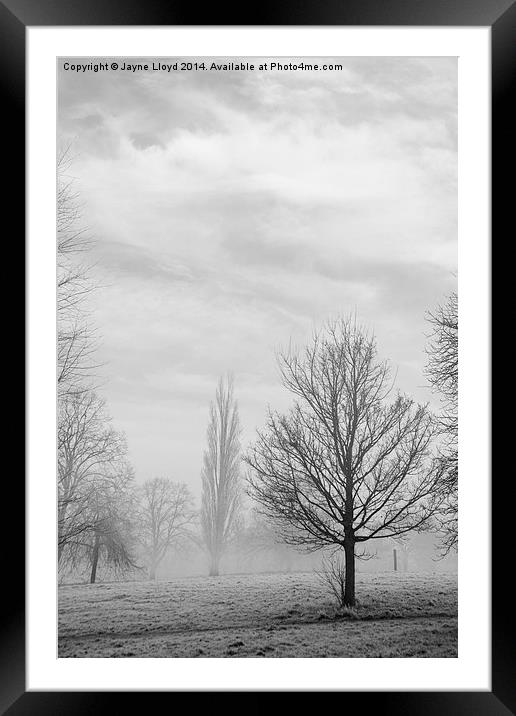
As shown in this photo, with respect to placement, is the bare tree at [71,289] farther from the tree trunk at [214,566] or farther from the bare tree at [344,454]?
the tree trunk at [214,566]

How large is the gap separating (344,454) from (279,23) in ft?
7.80

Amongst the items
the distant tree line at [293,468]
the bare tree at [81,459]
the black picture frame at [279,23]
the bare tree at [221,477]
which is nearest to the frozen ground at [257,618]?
the distant tree line at [293,468]

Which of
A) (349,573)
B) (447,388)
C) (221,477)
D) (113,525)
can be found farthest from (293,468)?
(113,525)

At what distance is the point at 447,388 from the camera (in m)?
3.71

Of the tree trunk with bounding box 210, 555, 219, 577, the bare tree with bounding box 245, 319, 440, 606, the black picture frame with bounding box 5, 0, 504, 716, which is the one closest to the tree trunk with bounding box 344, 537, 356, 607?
the bare tree with bounding box 245, 319, 440, 606

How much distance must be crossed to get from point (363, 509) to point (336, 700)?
1.29 m

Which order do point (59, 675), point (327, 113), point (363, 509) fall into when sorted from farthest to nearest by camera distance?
point (363, 509) → point (327, 113) → point (59, 675)

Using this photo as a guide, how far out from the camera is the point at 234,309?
3.85m

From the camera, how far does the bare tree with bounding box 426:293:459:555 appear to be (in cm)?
370

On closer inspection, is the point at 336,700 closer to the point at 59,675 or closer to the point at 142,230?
the point at 59,675

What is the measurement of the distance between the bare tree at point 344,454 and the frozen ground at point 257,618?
26cm

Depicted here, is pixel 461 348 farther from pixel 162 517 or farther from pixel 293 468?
pixel 162 517

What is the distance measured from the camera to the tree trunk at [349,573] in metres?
3.66
